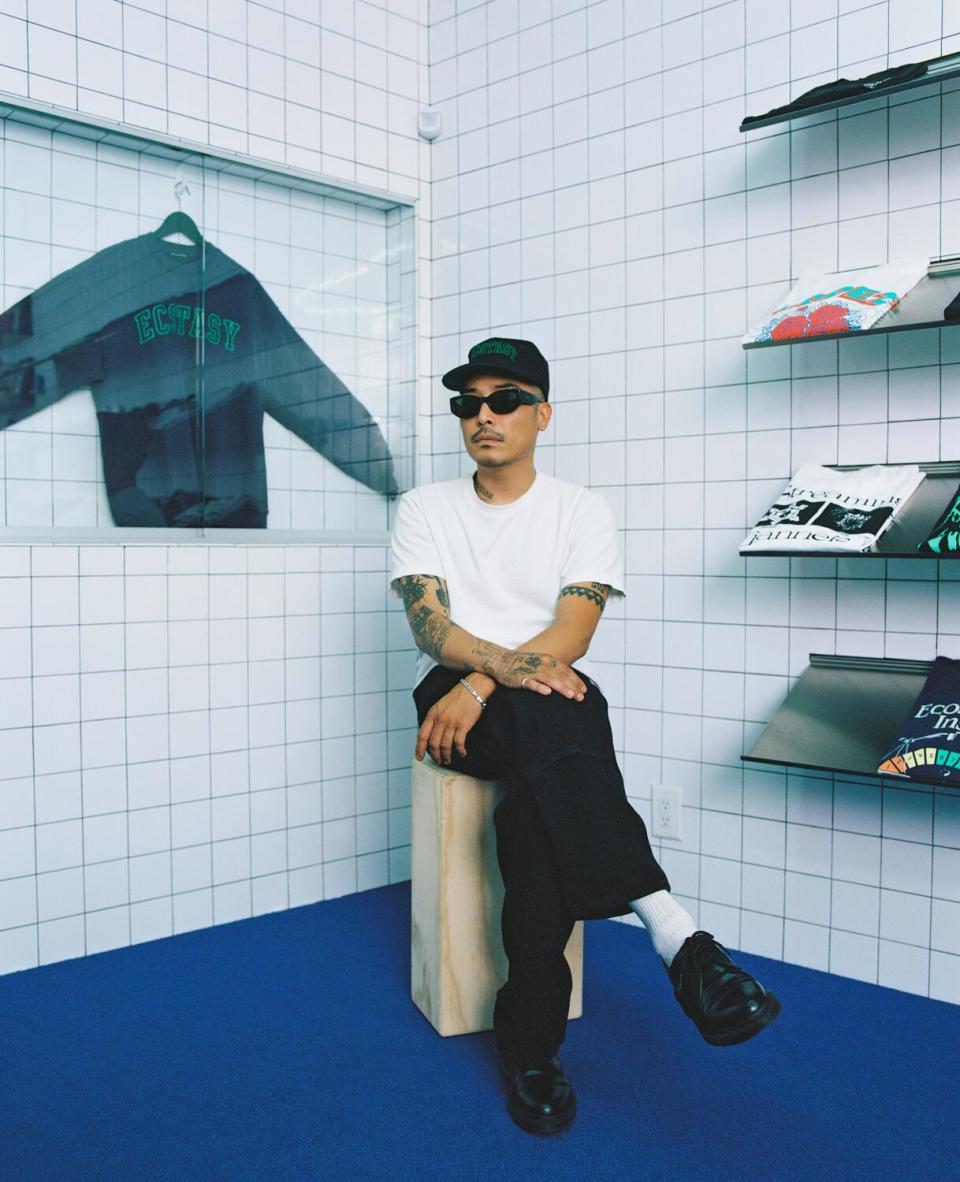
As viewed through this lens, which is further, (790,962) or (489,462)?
(790,962)

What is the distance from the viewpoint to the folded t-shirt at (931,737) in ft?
6.63

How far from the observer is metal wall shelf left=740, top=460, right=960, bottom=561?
212 centimetres

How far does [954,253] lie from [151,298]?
76.5 inches

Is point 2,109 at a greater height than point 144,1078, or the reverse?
point 2,109

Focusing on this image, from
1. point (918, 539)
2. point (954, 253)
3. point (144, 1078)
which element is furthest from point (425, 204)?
point (144, 1078)

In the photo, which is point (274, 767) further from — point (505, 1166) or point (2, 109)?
point (2, 109)

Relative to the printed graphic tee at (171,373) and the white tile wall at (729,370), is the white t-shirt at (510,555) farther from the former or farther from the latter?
the printed graphic tee at (171,373)

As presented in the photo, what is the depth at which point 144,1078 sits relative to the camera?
1949 millimetres

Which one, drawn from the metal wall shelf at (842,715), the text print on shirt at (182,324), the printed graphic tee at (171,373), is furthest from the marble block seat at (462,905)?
the text print on shirt at (182,324)

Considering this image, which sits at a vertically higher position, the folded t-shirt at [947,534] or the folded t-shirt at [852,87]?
the folded t-shirt at [852,87]

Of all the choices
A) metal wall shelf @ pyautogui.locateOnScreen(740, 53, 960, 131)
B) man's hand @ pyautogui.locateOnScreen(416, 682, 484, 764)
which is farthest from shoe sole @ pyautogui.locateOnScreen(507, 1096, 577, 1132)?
metal wall shelf @ pyautogui.locateOnScreen(740, 53, 960, 131)

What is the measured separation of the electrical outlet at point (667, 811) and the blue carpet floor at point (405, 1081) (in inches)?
13.5

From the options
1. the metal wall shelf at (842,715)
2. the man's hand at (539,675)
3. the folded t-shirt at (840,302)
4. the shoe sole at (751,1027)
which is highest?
the folded t-shirt at (840,302)

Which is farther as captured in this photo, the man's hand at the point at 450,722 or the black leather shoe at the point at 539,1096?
the man's hand at the point at 450,722
